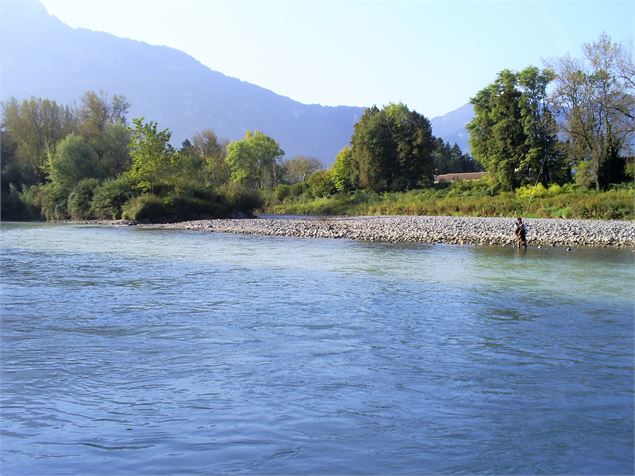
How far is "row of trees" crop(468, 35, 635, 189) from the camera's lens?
43.2 meters

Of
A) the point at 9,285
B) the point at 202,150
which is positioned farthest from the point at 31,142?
the point at 9,285

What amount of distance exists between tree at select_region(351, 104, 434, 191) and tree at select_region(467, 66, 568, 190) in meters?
8.37

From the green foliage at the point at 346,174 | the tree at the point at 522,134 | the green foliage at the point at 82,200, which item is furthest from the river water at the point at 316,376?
the green foliage at the point at 346,174

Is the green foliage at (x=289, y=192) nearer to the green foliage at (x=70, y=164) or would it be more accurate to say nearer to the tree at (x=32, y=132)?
the tree at (x=32, y=132)

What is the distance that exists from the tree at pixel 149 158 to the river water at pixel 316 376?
34.8 meters

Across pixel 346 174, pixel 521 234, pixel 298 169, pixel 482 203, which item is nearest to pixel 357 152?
pixel 346 174

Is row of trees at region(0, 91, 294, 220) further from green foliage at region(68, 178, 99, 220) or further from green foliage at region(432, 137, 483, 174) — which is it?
green foliage at region(432, 137, 483, 174)

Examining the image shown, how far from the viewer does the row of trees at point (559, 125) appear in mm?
43219

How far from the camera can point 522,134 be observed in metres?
52.7

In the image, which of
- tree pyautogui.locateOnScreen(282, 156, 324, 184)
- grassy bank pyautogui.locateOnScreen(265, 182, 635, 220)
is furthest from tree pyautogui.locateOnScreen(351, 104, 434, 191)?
tree pyautogui.locateOnScreen(282, 156, 324, 184)

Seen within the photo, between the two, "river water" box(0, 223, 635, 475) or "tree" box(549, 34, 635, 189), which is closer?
"river water" box(0, 223, 635, 475)

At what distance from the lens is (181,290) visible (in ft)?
45.0

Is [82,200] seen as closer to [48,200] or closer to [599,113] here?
[48,200]

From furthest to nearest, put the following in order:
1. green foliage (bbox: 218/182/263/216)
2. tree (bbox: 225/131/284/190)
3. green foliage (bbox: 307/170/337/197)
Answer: tree (bbox: 225/131/284/190) → green foliage (bbox: 307/170/337/197) → green foliage (bbox: 218/182/263/216)
